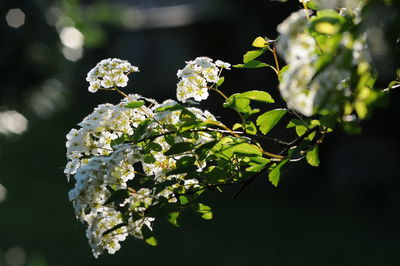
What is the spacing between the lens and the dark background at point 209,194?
5.63 meters

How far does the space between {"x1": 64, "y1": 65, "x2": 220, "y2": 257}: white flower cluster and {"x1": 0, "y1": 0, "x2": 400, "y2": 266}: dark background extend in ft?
13.0

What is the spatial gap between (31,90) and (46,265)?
1.87 m

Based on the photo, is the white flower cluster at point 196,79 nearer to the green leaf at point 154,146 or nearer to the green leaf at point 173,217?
the green leaf at point 154,146

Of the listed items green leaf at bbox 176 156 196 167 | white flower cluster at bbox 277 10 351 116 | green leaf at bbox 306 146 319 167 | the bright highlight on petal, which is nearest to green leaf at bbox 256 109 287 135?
green leaf at bbox 306 146 319 167

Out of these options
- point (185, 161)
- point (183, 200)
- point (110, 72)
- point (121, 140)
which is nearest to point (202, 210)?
point (183, 200)

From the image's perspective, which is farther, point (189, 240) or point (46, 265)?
point (189, 240)

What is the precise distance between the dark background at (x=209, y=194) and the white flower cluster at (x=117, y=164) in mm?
3951

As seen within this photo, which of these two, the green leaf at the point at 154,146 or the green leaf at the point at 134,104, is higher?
the green leaf at the point at 134,104

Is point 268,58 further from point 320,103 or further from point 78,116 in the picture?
point 320,103

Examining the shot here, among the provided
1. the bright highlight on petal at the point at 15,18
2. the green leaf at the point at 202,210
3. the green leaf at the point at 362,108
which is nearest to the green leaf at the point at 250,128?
the green leaf at the point at 202,210

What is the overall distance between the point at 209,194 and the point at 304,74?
25.6 ft

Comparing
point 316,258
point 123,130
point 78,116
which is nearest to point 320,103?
point 123,130

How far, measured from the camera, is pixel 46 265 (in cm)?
637

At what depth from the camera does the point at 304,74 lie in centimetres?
104
